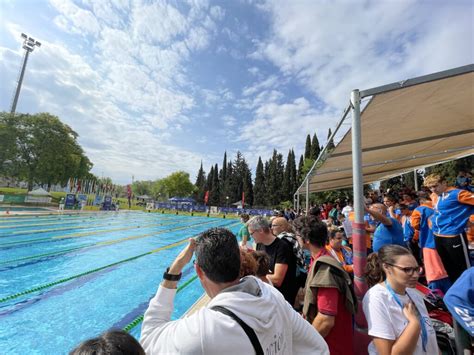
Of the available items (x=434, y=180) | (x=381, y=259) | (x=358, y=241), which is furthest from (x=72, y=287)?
(x=434, y=180)

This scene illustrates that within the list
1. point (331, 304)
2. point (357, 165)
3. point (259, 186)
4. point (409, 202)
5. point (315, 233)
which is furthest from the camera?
point (259, 186)

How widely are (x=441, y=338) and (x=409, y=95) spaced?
271 cm

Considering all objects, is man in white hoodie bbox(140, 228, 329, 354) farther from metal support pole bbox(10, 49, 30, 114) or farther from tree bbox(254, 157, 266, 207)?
tree bbox(254, 157, 266, 207)

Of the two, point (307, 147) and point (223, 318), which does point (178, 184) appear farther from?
point (223, 318)

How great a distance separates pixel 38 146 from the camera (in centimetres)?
2897

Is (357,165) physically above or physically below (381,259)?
above

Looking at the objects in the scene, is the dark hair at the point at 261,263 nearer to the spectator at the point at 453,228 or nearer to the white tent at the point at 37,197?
the spectator at the point at 453,228

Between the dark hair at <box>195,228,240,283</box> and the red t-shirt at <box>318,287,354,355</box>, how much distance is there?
931 millimetres

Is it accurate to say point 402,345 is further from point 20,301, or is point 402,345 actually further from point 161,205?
point 161,205

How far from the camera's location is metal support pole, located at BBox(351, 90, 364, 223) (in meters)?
2.48

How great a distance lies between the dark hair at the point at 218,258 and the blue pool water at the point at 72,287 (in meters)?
4.24

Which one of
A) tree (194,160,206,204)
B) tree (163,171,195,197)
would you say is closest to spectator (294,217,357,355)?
tree (194,160,206,204)

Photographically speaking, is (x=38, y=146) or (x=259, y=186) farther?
(x=259, y=186)

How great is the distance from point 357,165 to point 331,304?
148cm
